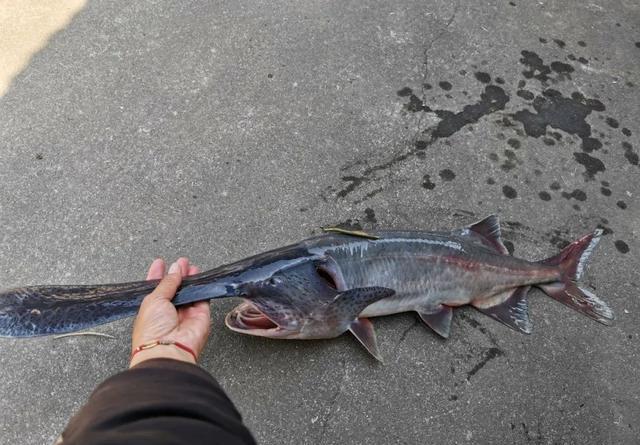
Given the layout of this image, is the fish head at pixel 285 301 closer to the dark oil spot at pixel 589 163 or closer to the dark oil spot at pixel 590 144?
the dark oil spot at pixel 589 163

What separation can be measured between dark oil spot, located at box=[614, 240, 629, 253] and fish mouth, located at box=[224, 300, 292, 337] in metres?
2.36

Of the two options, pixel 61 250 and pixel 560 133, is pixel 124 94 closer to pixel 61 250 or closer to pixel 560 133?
pixel 61 250

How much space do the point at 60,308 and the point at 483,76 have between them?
11.8 feet

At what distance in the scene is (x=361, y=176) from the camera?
3592mm

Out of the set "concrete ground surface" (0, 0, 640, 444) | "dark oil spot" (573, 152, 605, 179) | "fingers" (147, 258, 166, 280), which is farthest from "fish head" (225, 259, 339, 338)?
"dark oil spot" (573, 152, 605, 179)

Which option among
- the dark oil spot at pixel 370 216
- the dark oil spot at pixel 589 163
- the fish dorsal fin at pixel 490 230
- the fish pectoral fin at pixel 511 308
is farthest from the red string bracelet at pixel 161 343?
the dark oil spot at pixel 589 163

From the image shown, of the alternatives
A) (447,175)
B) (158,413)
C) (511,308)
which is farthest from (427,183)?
(158,413)

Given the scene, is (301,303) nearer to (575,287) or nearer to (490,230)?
(490,230)

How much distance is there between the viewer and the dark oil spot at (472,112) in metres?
3.90

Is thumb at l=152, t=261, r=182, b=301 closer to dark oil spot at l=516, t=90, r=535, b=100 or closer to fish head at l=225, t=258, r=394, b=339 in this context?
fish head at l=225, t=258, r=394, b=339

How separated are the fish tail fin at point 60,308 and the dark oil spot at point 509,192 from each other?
2541 mm

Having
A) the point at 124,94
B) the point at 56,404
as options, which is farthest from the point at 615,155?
the point at 56,404

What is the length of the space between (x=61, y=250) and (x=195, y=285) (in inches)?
44.6

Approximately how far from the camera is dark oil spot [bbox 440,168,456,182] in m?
3.65
